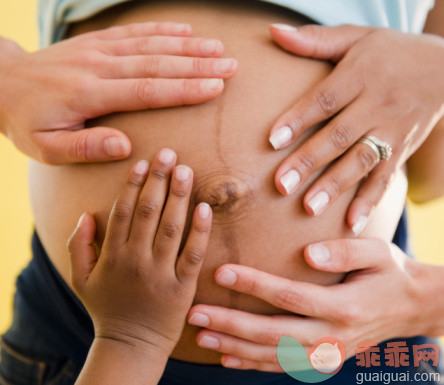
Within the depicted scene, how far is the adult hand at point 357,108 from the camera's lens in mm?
595

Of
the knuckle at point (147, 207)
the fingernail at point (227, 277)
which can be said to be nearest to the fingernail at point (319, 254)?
the fingernail at point (227, 277)

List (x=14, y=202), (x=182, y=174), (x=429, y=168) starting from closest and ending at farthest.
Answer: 1. (x=182, y=174)
2. (x=429, y=168)
3. (x=14, y=202)

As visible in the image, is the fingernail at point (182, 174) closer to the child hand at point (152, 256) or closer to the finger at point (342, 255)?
the child hand at point (152, 256)

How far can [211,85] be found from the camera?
60 centimetres

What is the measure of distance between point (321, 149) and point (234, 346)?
0.91 ft

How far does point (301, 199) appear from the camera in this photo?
610 millimetres

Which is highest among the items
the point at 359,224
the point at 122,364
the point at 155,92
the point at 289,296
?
the point at 155,92

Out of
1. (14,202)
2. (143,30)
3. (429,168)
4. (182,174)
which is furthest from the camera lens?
(14,202)

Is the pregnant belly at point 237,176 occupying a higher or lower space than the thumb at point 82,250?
higher

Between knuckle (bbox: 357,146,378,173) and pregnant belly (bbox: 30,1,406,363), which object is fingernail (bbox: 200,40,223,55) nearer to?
pregnant belly (bbox: 30,1,406,363)

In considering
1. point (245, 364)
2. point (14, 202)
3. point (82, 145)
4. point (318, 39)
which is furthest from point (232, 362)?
point (14, 202)

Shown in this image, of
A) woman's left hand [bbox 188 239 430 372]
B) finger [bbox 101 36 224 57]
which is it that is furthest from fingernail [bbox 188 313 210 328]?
finger [bbox 101 36 224 57]

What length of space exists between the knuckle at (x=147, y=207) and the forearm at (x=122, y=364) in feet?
0.52

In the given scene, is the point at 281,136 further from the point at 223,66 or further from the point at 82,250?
the point at 82,250
